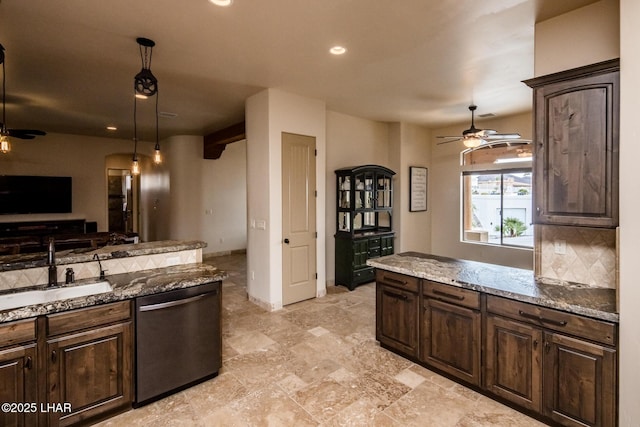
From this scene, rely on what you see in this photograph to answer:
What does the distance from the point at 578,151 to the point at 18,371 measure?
3.77 m

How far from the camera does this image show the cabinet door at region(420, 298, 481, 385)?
249cm

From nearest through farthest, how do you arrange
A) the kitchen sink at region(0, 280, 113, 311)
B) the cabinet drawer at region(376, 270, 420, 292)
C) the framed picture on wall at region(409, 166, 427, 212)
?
the kitchen sink at region(0, 280, 113, 311) < the cabinet drawer at region(376, 270, 420, 292) < the framed picture on wall at region(409, 166, 427, 212)

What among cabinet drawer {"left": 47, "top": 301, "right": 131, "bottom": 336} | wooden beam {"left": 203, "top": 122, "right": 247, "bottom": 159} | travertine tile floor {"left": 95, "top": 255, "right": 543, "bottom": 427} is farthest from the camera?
wooden beam {"left": 203, "top": 122, "right": 247, "bottom": 159}

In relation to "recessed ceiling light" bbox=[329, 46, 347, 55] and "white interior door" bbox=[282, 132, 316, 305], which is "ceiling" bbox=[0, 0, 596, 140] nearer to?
"recessed ceiling light" bbox=[329, 46, 347, 55]

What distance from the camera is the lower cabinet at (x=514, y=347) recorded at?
76.2 inches

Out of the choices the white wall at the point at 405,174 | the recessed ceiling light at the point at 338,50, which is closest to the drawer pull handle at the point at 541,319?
the recessed ceiling light at the point at 338,50

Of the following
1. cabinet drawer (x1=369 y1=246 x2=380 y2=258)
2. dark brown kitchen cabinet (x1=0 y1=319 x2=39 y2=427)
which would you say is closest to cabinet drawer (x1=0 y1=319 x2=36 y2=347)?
dark brown kitchen cabinet (x1=0 y1=319 x2=39 y2=427)

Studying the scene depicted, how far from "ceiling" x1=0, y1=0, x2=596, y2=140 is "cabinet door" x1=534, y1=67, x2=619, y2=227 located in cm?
77

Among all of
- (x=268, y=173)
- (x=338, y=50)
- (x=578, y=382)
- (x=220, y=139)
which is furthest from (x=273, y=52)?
(x=220, y=139)

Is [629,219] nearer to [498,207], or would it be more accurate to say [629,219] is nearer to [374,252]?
[374,252]

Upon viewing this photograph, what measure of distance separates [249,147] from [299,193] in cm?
98

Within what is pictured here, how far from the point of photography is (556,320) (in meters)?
2.07

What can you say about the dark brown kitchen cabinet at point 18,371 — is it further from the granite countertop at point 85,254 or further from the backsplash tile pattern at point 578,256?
the backsplash tile pattern at point 578,256

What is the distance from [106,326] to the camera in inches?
85.9
